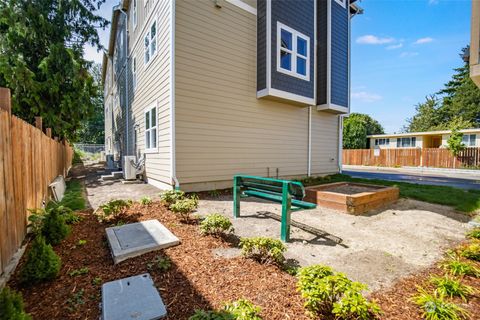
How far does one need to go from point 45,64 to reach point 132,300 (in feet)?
38.1

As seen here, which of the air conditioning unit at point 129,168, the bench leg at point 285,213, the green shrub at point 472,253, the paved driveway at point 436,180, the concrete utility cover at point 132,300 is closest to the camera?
the concrete utility cover at point 132,300

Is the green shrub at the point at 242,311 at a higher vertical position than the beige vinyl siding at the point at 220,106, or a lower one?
lower

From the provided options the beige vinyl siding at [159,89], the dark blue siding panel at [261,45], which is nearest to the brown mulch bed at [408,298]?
the beige vinyl siding at [159,89]

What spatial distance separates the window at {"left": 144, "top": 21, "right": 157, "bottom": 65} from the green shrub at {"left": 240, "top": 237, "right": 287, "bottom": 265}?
7.22m

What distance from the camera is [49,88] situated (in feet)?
32.0

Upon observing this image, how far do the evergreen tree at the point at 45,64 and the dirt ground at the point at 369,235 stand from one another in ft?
29.3

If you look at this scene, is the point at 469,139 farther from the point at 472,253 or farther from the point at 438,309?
the point at 438,309

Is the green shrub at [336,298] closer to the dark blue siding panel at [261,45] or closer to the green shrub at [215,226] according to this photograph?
the green shrub at [215,226]

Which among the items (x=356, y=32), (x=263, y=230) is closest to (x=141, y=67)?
(x=263, y=230)

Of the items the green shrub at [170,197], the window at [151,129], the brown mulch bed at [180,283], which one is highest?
the window at [151,129]

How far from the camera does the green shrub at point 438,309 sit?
1.89m

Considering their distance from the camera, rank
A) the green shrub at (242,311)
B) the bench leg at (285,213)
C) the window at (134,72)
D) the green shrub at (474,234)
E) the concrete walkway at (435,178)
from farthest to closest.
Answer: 1. the window at (134,72)
2. the concrete walkway at (435,178)
3. the green shrub at (474,234)
4. the bench leg at (285,213)
5. the green shrub at (242,311)

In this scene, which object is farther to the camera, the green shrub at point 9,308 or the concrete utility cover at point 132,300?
the concrete utility cover at point 132,300

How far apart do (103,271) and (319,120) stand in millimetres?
9857
